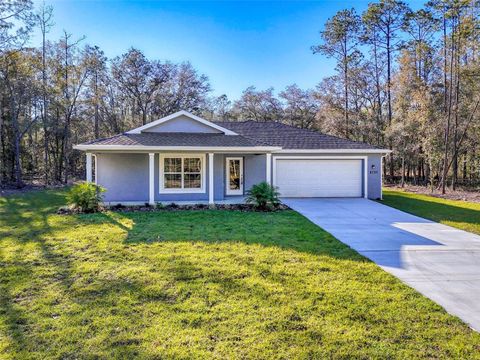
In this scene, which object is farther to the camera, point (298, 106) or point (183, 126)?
point (298, 106)

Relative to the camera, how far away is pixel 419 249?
6.70m

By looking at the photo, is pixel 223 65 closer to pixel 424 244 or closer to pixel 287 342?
pixel 424 244

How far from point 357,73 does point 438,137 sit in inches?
407

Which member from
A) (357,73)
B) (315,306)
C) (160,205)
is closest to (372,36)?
(357,73)

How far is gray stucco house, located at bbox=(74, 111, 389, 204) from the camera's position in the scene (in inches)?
492

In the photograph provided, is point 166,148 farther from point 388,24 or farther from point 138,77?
point 388,24

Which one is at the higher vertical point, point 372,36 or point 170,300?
point 372,36

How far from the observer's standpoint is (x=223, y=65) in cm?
2570

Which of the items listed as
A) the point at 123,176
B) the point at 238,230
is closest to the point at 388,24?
the point at 123,176

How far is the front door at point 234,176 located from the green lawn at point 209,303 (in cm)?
743

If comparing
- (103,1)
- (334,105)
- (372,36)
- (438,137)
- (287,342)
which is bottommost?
(287,342)

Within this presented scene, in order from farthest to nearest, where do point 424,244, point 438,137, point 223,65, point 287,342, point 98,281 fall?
point 223,65 < point 438,137 < point 424,244 < point 98,281 < point 287,342

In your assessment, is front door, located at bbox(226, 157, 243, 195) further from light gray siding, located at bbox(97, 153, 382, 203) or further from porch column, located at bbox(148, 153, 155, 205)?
porch column, located at bbox(148, 153, 155, 205)

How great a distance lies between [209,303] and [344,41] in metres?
29.2
